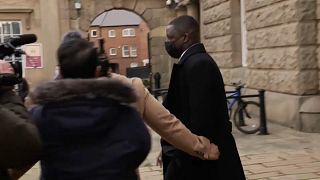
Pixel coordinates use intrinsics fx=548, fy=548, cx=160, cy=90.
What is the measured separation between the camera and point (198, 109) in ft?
11.3

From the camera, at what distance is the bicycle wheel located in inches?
402

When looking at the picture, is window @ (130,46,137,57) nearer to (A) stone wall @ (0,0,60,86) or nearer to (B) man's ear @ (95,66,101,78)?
(A) stone wall @ (0,0,60,86)

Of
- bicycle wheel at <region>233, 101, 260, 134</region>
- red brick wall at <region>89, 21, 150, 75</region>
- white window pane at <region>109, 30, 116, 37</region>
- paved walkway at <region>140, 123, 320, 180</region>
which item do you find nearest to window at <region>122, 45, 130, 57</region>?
red brick wall at <region>89, 21, 150, 75</region>

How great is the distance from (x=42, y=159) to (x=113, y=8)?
22432mm

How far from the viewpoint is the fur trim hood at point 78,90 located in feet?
7.08

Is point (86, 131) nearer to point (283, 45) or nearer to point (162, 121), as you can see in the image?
point (162, 121)

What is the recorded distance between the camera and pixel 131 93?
7.34 ft

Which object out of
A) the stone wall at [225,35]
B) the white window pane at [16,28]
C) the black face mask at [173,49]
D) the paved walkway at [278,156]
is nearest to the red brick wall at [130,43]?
the white window pane at [16,28]

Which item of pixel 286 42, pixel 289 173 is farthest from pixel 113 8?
pixel 289 173

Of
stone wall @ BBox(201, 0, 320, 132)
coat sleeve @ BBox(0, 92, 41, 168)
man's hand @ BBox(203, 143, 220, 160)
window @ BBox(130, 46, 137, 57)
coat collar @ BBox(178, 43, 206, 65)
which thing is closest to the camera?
coat sleeve @ BBox(0, 92, 41, 168)

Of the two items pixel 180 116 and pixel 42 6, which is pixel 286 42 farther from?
pixel 42 6

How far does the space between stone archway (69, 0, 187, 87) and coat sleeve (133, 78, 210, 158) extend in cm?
2098

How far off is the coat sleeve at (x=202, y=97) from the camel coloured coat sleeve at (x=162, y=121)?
41cm

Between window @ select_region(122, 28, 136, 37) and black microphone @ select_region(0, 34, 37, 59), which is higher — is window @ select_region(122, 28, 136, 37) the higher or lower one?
the higher one
